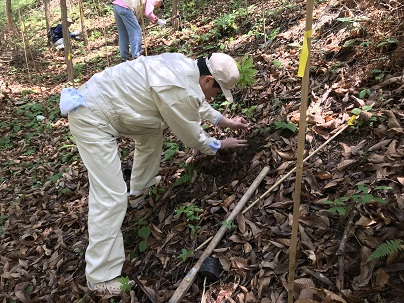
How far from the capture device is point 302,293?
7.31ft

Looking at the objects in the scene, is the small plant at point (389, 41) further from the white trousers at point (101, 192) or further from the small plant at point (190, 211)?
the white trousers at point (101, 192)

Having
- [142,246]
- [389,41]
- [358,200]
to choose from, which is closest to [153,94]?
[142,246]

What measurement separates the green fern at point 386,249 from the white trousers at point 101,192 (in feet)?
6.49

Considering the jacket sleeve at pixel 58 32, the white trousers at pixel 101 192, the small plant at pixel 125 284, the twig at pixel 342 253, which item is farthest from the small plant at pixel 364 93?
the jacket sleeve at pixel 58 32

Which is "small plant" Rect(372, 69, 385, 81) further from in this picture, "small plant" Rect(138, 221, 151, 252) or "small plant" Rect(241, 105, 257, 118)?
"small plant" Rect(138, 221, 151, 252)

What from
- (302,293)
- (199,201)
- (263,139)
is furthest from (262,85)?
(302,293)

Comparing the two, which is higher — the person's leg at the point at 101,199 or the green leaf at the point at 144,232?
the person's leg at the point at 101,199

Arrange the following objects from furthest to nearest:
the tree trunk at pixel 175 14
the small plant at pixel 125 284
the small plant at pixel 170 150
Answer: the tree trunk at pixel 175 14 → the small plant at pixel 170 150 → the small plant at pixel 125 284

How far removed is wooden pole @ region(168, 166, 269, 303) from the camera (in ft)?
8.56

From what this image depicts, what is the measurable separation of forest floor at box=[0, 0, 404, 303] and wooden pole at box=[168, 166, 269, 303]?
64mm

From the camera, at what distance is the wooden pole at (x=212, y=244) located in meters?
2.61

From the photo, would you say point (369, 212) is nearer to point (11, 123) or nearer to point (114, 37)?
point (11, 123)

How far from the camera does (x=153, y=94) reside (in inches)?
117

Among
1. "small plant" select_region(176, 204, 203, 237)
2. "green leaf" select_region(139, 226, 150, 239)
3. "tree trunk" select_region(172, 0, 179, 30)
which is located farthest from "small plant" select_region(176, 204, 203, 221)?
"tree trunk" select_region(172, 0, 179, 30)
